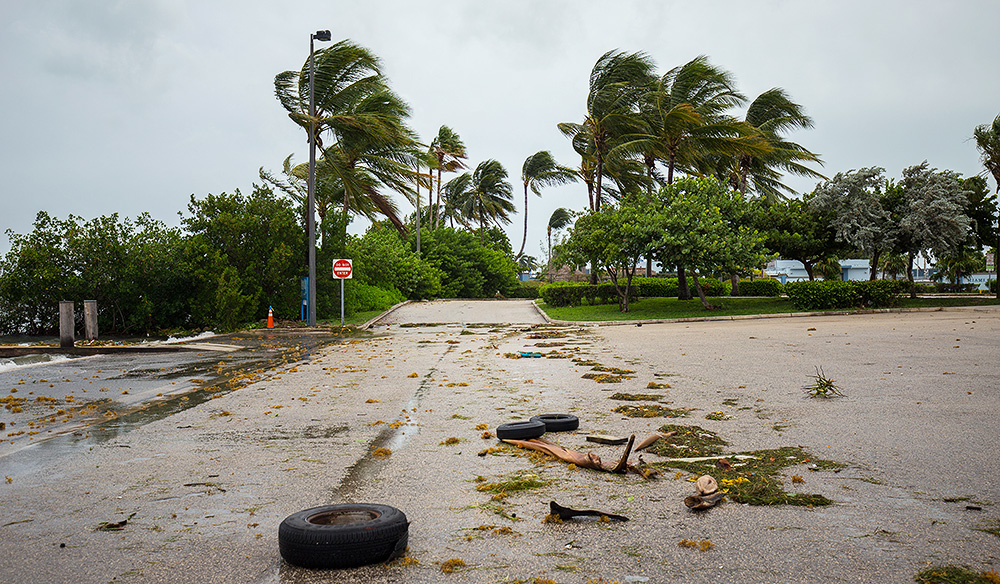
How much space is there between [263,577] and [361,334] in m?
18.2

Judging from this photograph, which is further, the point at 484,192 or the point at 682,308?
the point at 484,192

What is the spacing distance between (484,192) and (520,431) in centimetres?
5279

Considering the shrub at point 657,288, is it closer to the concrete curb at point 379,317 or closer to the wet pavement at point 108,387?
the concrete curb at point 379,317

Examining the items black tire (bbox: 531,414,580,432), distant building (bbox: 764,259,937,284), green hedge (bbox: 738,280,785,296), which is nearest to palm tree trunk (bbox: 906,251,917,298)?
green hedge (bbox: 738,280,785,296)

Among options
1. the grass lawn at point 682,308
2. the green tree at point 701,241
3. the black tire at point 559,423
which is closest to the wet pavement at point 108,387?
the black tire at point 559,423

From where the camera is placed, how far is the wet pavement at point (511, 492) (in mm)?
3025

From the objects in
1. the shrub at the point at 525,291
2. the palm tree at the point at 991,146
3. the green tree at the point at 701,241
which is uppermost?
the palm tree at the point at 991,146

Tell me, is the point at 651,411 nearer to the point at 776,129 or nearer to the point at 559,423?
the point at 559,423

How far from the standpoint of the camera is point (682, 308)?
27.9 meters

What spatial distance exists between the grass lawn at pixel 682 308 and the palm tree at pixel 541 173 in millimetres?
16866

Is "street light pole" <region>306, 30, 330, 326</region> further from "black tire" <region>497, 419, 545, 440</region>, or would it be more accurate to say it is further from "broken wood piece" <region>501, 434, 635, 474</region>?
"broken wood piece" <region>501, 434, 635, 474</region>

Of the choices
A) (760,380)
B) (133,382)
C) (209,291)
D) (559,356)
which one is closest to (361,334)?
(209,291)

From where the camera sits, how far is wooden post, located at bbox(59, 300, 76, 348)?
55.5 ft

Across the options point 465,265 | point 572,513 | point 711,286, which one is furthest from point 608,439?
point 465,265
